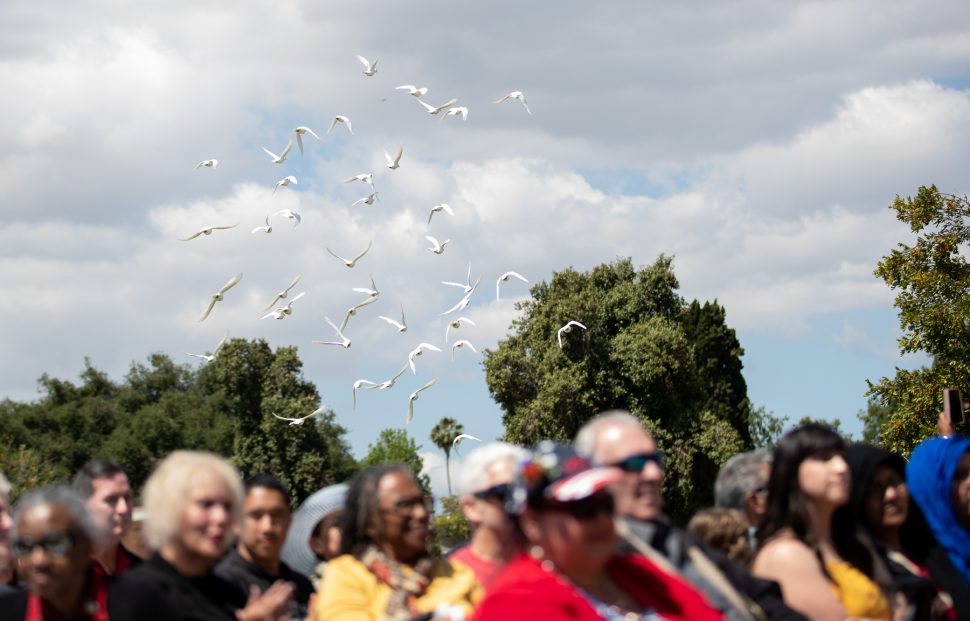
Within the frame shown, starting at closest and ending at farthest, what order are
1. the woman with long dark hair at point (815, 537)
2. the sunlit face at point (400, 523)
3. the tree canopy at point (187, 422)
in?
the woman with long dark hair at point (815, 537) → the sunlit face at point (400, 523) → the tree canopy at point (187, 422)

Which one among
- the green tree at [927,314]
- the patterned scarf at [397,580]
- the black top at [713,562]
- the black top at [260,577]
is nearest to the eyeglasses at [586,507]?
the black top at [713,562]

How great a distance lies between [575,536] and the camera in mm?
4324

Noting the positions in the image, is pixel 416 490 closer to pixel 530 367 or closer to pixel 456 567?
pixel 456 567

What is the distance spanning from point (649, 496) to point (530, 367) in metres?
50.6

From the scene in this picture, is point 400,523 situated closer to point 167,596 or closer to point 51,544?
point 167,596

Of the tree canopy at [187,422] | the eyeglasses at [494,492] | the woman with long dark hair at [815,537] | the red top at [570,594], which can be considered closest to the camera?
the red top at [570,594]

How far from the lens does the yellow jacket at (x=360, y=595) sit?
6176 mm

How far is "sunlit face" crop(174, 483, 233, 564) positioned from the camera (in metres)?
5.74

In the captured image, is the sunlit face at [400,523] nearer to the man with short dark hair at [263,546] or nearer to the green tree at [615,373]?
the man with short dark hair at [263,546]

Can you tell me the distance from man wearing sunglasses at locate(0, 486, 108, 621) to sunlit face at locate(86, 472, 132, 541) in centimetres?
161

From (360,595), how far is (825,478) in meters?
2.09

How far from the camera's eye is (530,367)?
56.1m

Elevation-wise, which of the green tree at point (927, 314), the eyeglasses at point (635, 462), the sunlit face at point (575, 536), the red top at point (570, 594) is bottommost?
the red top at point (570, 594)

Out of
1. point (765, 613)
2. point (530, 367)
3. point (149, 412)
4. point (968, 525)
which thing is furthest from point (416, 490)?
point (149, 412)
